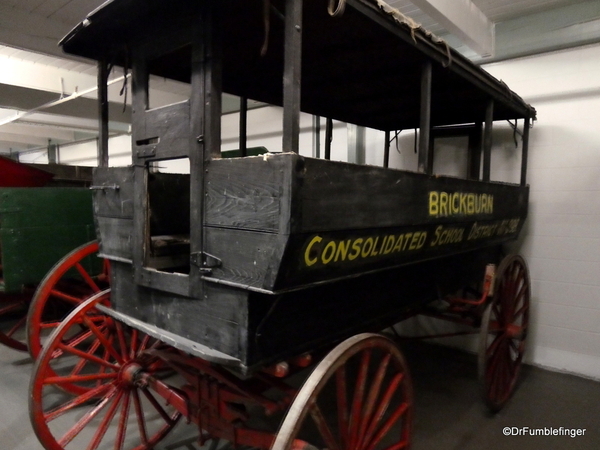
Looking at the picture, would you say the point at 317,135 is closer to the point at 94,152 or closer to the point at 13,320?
the point at 13,320

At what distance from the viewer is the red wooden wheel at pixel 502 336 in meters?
2.69

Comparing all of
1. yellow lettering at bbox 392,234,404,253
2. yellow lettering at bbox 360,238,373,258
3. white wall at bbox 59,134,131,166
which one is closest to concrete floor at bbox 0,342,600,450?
yellow lettering at bbox 392,234,404,253

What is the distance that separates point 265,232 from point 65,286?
3398mm

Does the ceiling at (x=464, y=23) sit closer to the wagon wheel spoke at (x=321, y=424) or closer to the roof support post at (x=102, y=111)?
the roof support post at (x=102, y=111)

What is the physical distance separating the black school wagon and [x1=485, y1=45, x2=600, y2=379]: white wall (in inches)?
43.0

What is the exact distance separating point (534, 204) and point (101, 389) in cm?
367

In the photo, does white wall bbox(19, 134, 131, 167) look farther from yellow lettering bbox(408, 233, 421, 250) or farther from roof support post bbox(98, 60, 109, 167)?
yellow lettering bbox(408, 233, 421, 250)

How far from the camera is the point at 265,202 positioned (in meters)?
1.35

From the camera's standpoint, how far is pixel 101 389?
2.22 meters

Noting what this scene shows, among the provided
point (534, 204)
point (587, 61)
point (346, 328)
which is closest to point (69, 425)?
point (346, 328)

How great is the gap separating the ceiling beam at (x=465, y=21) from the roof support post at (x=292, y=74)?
1864mm

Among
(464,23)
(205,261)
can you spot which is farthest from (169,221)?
(464,23)

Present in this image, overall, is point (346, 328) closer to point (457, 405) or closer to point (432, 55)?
point (432, 55)

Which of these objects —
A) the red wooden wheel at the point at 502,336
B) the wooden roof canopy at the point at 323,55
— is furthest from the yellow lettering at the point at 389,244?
the red wooden wheel at the point at 502,336
